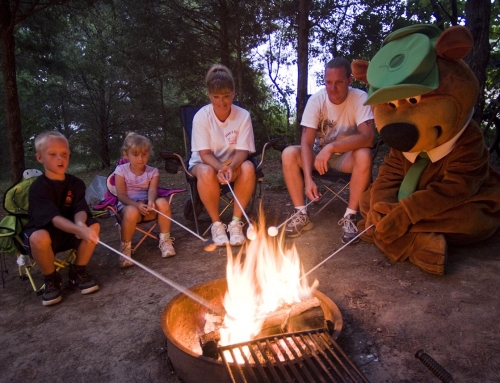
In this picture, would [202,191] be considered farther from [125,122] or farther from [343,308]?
[125,122]

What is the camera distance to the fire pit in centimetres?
145

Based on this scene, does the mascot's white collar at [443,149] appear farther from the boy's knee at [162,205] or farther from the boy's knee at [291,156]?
the boy's knee at [162,205]

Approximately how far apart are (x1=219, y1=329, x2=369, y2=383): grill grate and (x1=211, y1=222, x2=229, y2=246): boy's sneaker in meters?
1.60

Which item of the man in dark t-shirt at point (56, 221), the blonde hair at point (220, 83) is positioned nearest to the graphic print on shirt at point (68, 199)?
the man in dark t-shirt at point (56, 221)

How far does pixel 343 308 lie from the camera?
214 centimetres

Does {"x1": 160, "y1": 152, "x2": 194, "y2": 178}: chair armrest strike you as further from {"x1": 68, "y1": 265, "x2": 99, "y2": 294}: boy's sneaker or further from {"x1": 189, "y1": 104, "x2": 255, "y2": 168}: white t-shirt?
{"x1": 68, "y1": 265, "x2": 99, "y2": 294}: boy's sneaker

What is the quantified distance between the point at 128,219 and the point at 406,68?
2.27 metres

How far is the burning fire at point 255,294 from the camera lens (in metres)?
1.72

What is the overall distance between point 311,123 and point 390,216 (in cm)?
128

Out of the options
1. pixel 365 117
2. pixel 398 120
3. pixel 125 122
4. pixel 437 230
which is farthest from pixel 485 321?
pixel 125 122

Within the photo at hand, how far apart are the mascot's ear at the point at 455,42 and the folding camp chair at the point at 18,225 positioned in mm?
2784

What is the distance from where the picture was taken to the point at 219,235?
3.21 m

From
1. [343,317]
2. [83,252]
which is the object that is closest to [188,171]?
[83,252]

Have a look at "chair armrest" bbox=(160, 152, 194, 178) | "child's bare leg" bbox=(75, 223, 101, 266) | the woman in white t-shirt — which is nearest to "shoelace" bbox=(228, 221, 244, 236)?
the woman in white t-shirt
